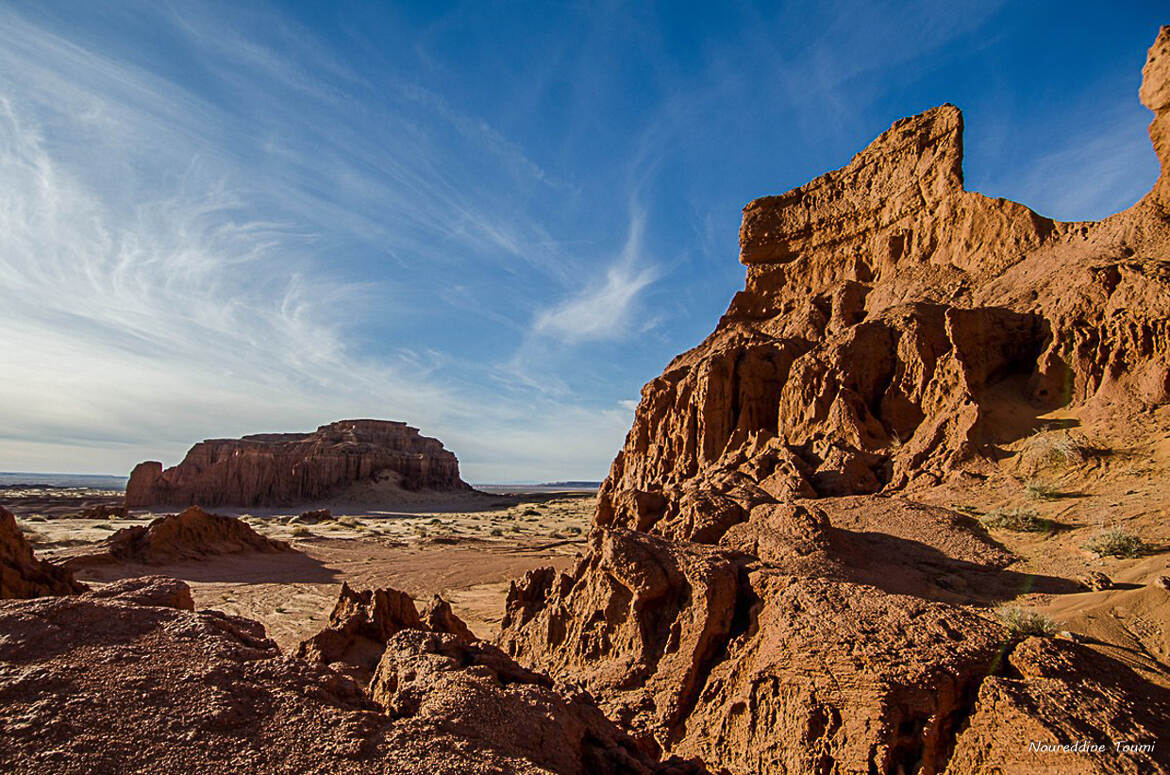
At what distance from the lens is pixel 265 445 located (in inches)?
3123

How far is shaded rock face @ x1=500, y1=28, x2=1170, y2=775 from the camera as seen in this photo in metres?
4.79

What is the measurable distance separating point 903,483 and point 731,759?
12.7 meters

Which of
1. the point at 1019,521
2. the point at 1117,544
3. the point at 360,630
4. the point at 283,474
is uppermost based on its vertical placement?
the point at 283,474

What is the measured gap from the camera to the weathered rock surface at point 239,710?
3.00 meters

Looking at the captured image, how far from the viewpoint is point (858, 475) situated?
16250 mm

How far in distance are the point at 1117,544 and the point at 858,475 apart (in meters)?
6.68

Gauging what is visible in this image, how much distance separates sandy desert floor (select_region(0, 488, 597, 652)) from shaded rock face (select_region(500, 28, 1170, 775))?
3.25 meters

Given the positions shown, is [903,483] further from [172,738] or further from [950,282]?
[172,738]

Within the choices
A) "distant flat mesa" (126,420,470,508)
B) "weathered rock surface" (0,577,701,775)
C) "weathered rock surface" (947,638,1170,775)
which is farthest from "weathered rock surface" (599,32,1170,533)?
"distant flat mesa" (126,420,470,508)

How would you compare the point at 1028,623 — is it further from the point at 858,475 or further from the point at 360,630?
the point at 858,475

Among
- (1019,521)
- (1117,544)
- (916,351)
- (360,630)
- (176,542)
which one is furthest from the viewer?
(176,542)

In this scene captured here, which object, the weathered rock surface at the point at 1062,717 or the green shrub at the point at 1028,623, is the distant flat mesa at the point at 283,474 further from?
the weathered rock surface at the point at 1062,717

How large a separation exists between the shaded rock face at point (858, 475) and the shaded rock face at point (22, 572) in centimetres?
739

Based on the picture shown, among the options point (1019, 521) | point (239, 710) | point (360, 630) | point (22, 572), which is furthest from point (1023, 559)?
point (22, 572)
